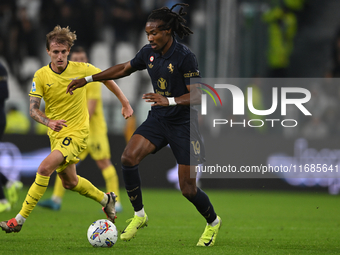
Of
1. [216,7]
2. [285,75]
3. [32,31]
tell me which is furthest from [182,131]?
[32,31]

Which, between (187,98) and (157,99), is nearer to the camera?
(157,99)

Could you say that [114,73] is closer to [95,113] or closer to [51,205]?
[95,113]

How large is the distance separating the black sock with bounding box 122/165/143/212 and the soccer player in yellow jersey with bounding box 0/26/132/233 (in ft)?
2.11

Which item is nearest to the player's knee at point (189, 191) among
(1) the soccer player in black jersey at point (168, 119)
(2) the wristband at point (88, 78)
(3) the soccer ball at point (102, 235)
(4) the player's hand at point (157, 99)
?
(1) the soccer player in black jersey at point (168, 119)

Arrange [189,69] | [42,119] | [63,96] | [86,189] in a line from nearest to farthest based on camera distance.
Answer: [189,69]
[42,119]
[63,96]
[86,189]

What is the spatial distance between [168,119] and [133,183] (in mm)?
755

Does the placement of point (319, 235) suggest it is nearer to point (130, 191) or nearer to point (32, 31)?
point (130, 191)

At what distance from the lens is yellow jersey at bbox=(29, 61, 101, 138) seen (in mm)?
5898

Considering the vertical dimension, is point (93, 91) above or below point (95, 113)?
above

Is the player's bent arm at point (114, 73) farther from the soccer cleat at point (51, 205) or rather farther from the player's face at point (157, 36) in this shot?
the soccer cleat at point (51, 205)

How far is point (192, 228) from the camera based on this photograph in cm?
689

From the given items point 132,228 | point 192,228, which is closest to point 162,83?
point 132,228

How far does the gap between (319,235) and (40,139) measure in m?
7.38

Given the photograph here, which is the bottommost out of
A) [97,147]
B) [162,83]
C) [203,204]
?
[97,147]
